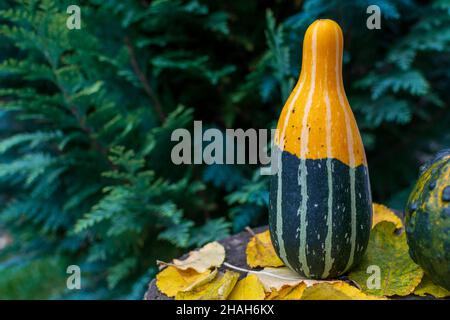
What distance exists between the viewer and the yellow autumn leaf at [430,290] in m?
0.96

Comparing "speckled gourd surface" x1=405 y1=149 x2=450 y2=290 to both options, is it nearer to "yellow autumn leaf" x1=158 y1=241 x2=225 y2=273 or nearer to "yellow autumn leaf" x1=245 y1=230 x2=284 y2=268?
"yellow autumn leaf" x1=245 y1=230 x2=284 y2=268

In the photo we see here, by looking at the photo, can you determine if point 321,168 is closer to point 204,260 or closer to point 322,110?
point 322,110

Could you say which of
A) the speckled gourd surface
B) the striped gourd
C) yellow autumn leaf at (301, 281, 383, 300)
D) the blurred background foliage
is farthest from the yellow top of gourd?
the blurred background foliage

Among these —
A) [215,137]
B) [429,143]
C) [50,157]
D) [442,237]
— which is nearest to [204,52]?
[215,137]

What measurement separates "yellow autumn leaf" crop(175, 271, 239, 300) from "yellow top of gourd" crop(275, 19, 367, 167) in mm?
287

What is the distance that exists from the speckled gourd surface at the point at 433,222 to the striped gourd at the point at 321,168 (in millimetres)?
102

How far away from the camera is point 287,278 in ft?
3.38

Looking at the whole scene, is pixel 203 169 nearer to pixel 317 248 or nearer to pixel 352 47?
pixel 352 47

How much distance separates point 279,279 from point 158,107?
100cm

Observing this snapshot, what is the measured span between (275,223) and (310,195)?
0.33ft

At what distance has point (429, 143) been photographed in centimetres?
208

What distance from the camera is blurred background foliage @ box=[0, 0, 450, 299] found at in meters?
1.66

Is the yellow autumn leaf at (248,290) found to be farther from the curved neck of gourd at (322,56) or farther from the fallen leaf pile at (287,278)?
the curved neck of gourd at (322,56)

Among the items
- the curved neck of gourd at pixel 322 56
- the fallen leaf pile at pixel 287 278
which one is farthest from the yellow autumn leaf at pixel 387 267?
the curved neck of gourd at pixel 322 56
